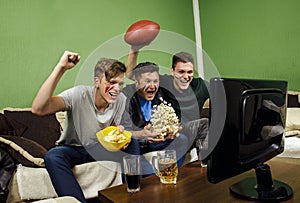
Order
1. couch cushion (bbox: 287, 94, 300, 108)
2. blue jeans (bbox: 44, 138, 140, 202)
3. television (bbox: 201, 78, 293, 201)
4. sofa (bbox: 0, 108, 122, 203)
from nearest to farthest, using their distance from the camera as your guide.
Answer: television (bbox: 201, 78, 293, 201), blue jeans (bbox: 44, 138, 140, 202), sofa (bbox: 0, 108, 122, 203), couch cushion (bbox: 287, 94, 300, 108)

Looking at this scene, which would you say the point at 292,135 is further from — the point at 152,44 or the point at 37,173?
the point at 37,173

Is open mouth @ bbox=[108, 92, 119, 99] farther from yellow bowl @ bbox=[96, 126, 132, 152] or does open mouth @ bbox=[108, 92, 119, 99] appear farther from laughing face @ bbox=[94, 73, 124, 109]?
yellow bowl @ bbox=[96, 126, 132, 152]

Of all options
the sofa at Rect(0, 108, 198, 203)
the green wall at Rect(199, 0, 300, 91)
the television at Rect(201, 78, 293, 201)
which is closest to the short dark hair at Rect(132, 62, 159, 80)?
the sofa at Rect(0, 108, 198, 203)

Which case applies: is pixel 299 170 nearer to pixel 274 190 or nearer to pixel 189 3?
pixel 274 190

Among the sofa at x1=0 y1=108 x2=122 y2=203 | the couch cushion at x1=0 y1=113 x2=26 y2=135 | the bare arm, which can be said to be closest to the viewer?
the bare arm

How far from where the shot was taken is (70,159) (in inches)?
69.2

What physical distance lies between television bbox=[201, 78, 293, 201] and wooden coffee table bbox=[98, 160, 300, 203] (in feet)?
0.19

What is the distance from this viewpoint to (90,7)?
299 cm

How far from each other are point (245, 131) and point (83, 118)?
3.50ft

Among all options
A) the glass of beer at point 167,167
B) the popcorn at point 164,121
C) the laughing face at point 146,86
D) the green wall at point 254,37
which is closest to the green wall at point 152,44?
the green wall at point 254,37

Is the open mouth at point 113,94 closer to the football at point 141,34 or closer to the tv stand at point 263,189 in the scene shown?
the football at point 141,34

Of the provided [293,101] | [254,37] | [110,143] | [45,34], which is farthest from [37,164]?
[254,37]

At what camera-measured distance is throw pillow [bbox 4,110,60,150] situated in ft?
7.53

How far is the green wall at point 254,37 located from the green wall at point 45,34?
95cm
